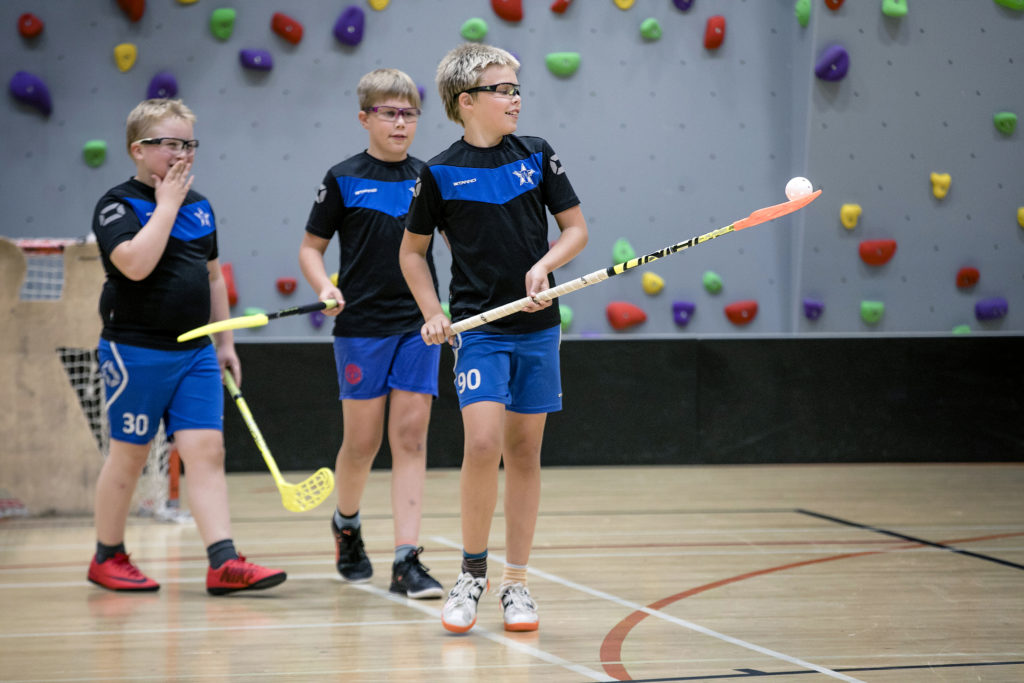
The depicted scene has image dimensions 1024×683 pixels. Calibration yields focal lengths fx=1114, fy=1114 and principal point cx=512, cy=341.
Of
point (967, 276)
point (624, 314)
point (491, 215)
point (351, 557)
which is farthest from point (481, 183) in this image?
point (967, 276)

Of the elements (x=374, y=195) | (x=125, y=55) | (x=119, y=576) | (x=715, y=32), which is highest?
(x=715, y=32)

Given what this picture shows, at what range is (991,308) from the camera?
6262 mm

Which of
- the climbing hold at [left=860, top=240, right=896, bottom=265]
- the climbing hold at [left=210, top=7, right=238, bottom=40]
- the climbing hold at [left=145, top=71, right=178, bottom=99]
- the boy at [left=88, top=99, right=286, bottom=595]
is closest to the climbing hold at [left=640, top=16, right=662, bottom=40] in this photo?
the climbing hold at [left=860, top=240, right=896, bottom=265]

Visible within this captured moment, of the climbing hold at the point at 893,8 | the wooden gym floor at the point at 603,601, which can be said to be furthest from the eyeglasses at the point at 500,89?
the climbing hold at the point at 893,8

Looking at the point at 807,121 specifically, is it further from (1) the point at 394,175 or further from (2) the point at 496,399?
(2) the point at 496,399

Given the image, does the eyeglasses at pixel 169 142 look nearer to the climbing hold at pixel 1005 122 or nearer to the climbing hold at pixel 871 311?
the climbing hold at pixel 871 311

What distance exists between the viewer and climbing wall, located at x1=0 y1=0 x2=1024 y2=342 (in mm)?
6031

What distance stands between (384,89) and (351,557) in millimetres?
1371

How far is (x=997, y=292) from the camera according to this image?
6.31 metres

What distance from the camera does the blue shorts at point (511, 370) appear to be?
8.43ft

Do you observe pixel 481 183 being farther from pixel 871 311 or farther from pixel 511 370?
pixel 871 311

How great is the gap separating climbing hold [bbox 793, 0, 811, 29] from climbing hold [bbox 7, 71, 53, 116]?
4100mm

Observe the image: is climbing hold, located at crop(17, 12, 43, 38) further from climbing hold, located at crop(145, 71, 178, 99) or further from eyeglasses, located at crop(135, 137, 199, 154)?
eyeglasses, located at crop(135, 137, 199, 154)

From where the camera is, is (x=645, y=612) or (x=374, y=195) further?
(x=374, y=195)
